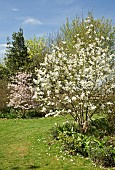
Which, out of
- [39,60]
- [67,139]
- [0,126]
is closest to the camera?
[67,139]

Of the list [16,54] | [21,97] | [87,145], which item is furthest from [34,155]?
Answer: [16,54]

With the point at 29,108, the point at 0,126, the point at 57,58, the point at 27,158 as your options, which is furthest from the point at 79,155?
the point at 29,108

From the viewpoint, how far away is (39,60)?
26172 millimetres

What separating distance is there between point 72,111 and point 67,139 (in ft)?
5.49

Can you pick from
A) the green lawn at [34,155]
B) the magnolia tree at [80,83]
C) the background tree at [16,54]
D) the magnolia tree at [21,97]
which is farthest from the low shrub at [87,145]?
the background tree at [16,54]

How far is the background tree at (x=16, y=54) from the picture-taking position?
25.5 metres

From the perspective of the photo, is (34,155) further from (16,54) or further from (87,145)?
(16,54)

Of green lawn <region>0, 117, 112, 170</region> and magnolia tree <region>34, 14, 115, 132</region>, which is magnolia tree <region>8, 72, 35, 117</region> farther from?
magnolia tree <region>34, 14, 115, 132</region>

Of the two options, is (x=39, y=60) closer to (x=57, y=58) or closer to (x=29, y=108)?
(x=29, y=108)

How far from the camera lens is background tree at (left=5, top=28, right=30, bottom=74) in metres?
25.5

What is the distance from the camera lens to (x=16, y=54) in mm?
26094

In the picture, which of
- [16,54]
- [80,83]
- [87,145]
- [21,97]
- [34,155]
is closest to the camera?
[87,145]

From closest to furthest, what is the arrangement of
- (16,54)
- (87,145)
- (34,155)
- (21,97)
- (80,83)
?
1. (87,145)
2. (34,155)
3. (80,83)
4. (21,97)
5. (16,54)

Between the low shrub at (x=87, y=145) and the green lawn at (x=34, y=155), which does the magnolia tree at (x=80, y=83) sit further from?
the green lawn at (x=34, y=155)
